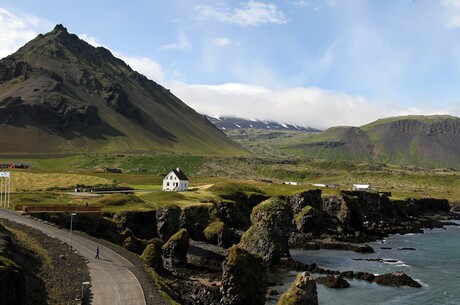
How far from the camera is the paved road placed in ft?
133

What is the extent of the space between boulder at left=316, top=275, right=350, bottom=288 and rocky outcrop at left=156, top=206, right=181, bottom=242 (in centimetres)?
3134

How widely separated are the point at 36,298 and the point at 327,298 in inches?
1497

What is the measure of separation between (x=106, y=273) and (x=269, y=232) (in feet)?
129

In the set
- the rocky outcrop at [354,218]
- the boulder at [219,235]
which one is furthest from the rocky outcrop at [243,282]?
the rocky outcrop at [354,218]

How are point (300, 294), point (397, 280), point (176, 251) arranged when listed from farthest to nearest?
point (176, 251) < point (397, 280) < point (300, 294)

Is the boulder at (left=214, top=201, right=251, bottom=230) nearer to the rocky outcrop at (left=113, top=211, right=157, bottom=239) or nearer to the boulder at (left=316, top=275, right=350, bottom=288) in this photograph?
the rocky outcrop at (left=113, top=211, right=157, bottom=239)

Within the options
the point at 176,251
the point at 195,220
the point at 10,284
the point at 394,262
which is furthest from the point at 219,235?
the point at 10,284

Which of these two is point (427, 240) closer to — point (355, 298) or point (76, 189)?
point (355, 298)

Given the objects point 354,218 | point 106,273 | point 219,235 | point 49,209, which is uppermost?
point 49,209

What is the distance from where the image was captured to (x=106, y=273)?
47.8 meters

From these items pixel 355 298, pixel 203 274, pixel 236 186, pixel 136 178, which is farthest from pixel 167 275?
pixel 136 178

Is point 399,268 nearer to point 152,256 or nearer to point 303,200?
point 152,256

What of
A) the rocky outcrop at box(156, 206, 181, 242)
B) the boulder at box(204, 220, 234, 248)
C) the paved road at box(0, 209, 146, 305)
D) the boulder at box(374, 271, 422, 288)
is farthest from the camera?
the boulder at box(204, 220, 234, 248)

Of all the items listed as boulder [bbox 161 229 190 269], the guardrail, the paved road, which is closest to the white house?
the guardrail
